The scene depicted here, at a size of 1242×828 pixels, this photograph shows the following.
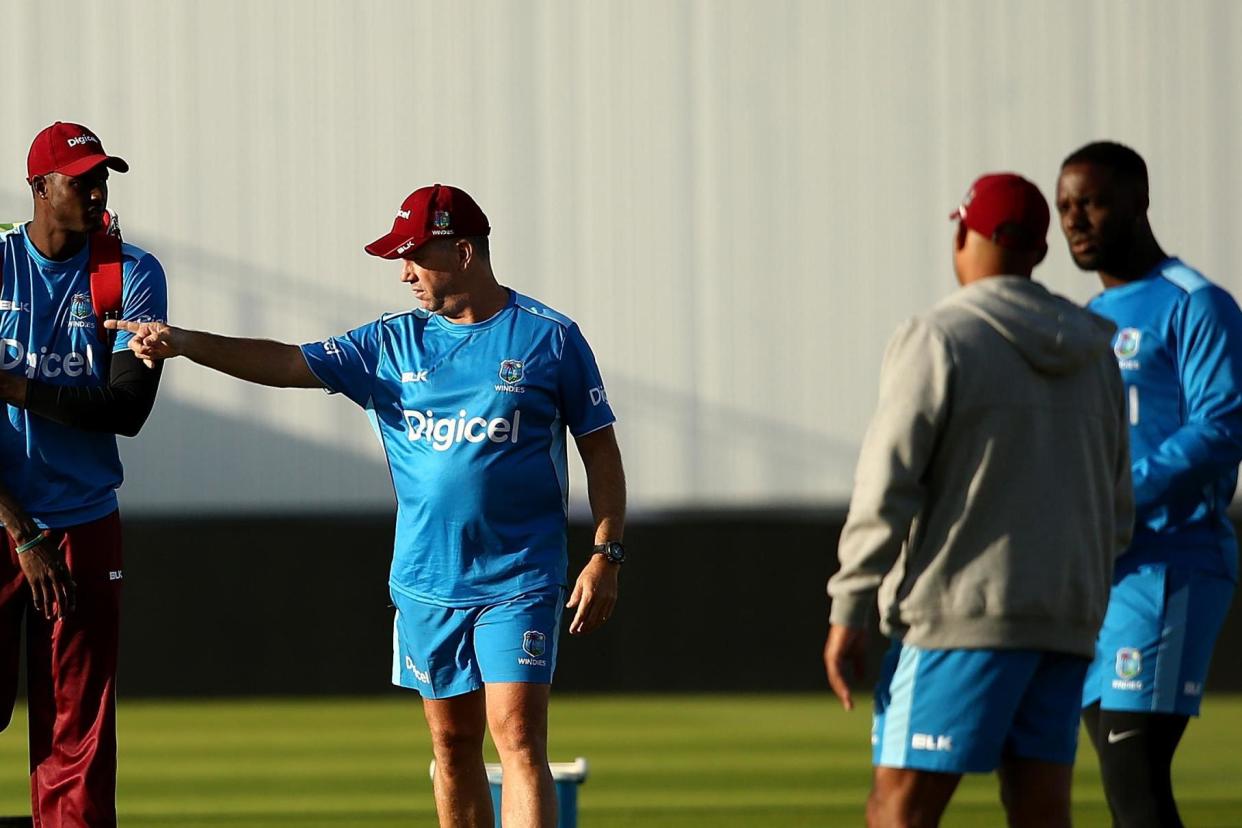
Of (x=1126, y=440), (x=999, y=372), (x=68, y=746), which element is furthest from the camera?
(x=68, y=746)

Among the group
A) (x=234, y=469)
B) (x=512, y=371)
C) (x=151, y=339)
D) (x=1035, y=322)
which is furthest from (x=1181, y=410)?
(x=234, y=469)

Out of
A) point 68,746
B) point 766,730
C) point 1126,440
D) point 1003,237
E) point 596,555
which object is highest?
point 1003,237

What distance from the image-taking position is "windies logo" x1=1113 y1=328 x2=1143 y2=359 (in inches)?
201

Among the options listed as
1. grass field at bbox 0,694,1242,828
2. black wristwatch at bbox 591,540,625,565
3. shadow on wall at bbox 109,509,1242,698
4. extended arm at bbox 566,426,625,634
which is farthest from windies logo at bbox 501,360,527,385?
shadow on wall at bbox 109,509,1242,698

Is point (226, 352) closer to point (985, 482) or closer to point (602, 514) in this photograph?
point (602, 514)

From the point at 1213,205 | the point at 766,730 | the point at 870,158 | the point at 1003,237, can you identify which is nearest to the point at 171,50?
the point at 870,158

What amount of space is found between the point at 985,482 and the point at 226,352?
2184 mm

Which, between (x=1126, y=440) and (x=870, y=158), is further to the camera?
(x=870, y=158)

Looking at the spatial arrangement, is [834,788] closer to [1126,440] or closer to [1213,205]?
[1126,440]

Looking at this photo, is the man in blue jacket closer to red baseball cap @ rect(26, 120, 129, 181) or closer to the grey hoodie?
the grey hoodie

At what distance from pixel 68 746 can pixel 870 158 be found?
28.5 ft

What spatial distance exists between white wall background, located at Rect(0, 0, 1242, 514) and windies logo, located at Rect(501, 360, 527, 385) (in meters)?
7.56

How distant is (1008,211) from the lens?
4070 millimetres

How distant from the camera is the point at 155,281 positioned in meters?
5.29
